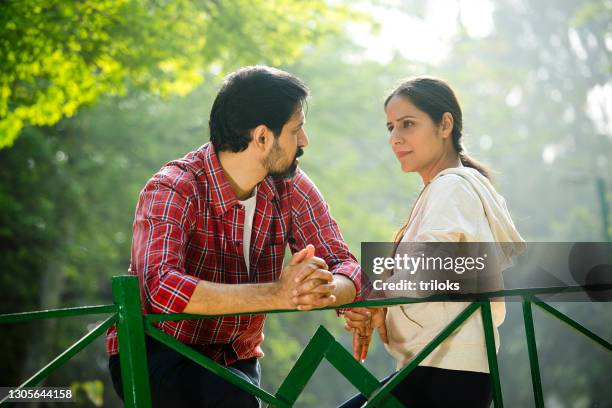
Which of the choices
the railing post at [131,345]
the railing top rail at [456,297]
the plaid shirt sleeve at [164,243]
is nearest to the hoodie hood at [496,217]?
the railing top rail at [456,297]

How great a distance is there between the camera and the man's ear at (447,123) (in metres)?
3.01

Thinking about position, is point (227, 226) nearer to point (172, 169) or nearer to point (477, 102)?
point (172, 169)

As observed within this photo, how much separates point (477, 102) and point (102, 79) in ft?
50.9

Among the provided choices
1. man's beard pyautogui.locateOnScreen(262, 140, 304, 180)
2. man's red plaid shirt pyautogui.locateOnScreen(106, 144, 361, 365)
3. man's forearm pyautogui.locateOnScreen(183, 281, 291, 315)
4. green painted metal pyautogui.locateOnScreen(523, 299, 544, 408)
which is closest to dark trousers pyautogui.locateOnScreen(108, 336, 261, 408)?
man's red plaid shirt pyautogui.locateOnScreen(106, 144, 361, 365)

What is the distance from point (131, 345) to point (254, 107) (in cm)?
134

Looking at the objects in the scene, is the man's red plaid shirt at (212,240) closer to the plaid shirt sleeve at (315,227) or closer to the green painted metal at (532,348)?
the plaid shirt sleeve at (315,227)

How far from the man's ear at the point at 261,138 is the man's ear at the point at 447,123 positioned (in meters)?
0.73

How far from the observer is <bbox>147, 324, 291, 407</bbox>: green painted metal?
2.15m

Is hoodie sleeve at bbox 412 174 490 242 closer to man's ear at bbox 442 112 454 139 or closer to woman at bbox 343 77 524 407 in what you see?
woman at bbox 343 77 524 407

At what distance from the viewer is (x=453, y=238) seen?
2494mm

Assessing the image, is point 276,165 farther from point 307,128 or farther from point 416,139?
point 307,128

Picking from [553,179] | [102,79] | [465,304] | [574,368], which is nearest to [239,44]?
[102,79]

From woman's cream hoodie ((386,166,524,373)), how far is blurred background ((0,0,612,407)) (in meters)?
0.43

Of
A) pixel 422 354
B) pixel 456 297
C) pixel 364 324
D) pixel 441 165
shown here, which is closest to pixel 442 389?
pixel 422 354
